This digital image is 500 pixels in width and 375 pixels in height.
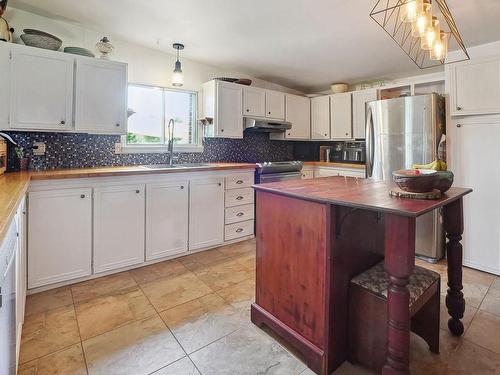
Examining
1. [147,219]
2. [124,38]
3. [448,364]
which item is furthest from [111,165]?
[448,364]

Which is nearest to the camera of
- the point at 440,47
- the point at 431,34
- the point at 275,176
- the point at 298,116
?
the point at 431,34

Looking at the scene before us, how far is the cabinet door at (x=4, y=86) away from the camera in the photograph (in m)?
2.24

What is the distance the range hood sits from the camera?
3928mm

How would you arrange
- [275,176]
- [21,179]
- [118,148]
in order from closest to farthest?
[21,179], [118,148], [275,176]

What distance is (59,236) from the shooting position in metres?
2.32

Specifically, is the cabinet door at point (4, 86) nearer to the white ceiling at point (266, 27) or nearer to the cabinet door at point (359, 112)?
the white ceiling at point (266, 27)

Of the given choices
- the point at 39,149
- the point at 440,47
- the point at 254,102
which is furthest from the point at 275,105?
the point at 39,149

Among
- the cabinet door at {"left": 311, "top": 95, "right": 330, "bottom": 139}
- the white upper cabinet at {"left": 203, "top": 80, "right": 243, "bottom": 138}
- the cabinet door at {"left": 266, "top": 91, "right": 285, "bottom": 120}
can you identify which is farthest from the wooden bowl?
the cabinet door at {"left": 311, "top": 95, "right": 330, "bottom": 139}

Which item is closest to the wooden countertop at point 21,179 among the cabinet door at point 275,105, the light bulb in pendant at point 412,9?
the cabinet door at point 275,105

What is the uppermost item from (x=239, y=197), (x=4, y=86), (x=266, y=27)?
(x=266, y=27)

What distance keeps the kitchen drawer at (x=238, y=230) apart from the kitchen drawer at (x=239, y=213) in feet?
0.18

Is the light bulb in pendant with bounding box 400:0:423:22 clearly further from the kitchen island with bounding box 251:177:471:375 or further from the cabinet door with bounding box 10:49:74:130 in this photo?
the cabinet door with bounding box 10:49:74:130

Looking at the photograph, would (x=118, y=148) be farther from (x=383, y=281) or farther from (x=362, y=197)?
(x=383, y=281)

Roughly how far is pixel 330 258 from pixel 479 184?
230 cm
